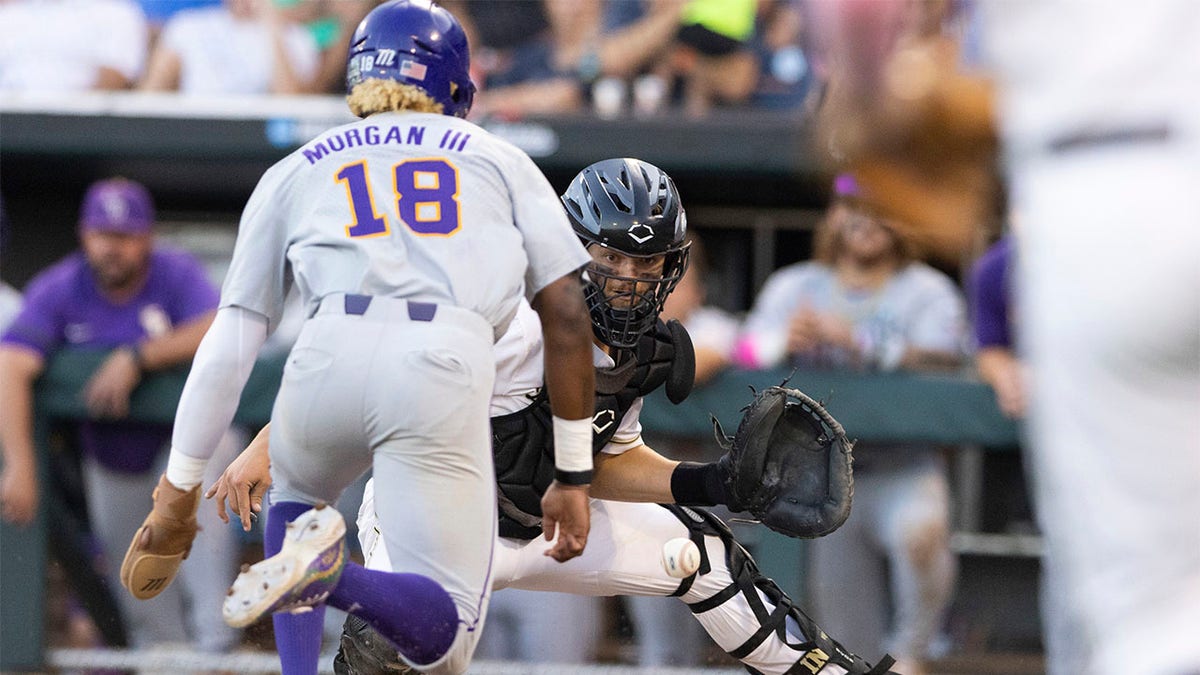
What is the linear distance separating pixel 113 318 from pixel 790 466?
3.52 meters

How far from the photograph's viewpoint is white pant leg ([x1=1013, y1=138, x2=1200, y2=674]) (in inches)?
83.6

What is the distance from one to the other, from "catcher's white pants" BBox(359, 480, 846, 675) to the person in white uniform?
42 cm

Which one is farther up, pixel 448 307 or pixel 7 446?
pixel 448 307

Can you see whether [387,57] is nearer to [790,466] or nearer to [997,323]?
[790,466]

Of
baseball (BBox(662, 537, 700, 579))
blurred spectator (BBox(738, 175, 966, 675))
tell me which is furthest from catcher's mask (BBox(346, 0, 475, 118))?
blurred spectator (BBox(738, 175, 966, 675))

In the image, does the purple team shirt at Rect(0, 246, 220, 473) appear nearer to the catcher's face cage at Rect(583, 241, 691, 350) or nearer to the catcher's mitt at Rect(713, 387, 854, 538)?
the catcher's face cage at Rect(583, 241, 691, 350)

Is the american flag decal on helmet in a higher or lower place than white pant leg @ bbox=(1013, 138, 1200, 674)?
higher

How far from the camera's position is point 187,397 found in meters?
3.45

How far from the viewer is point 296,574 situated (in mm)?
3021

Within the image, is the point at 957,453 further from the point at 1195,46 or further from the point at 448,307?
the point at 1195,46

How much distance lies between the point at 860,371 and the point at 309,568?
3.34 meters

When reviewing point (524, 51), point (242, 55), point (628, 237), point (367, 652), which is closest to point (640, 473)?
point (628, 237)

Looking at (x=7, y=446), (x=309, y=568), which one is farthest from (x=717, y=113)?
(x=309, y=568)

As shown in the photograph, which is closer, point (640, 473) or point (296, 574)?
point (296, 574)
